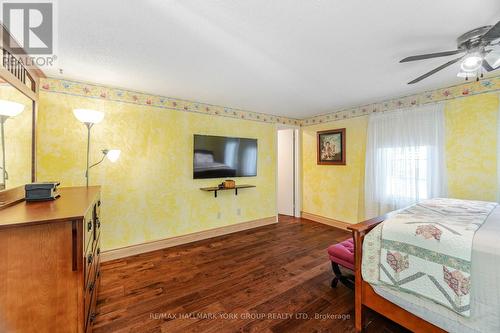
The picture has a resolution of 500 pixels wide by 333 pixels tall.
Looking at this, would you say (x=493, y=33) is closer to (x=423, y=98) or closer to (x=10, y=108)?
(x=423, y=98)

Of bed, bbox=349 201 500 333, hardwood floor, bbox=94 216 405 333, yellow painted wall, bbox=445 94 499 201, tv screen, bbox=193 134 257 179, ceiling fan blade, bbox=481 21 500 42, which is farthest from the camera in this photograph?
tv screen, bbox=193 134 257 179

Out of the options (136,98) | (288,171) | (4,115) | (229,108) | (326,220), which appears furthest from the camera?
(288,171)

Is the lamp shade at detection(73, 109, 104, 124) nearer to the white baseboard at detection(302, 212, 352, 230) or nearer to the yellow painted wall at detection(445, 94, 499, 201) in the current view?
the white baseboard at detection(302, 212, 352, 230)

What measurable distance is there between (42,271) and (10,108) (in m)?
1.30

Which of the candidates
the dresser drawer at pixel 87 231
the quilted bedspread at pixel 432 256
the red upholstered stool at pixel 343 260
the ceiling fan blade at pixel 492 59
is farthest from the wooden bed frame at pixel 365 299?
the dresser drawer at pixel 87 231

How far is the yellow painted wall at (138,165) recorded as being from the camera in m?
2.45

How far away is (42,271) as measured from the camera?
1.03 meters

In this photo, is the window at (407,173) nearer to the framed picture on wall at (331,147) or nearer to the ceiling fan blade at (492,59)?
the framed picture on wall at (331,147)

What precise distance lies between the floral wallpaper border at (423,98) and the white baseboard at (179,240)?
255cm

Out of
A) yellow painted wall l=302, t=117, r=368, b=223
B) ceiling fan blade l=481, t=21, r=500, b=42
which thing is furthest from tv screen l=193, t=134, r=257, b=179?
ceiling fan blade l=481, t=21, r=500, b=42

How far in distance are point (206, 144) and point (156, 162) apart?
835 millimetres

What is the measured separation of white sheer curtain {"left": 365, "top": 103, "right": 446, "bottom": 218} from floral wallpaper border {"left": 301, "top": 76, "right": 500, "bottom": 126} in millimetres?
118

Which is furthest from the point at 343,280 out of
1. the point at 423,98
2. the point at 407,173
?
the point at 423,98

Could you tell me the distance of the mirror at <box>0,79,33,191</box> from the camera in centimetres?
140
